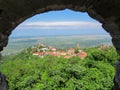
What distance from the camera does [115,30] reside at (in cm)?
673

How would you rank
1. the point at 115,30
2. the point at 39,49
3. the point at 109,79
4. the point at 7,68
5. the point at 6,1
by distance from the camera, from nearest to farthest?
the point at 6,1
the point at 115,30
the point at 109,79
the point at 7,68
the point at 39,49

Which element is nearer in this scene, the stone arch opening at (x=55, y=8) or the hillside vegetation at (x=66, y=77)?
the stone arch opening at (x=55, y=8)

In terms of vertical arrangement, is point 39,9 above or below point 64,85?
above

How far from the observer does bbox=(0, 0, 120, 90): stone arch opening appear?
5859 mm

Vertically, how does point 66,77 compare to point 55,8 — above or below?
below

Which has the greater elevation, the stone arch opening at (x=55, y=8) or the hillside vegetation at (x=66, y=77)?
the stone arch opening at (x=55, y=8)

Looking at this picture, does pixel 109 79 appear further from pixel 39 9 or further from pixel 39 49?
pixel 39 49

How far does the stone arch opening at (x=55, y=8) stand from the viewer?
231 inches

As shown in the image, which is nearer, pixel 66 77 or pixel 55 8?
pixel 55 8

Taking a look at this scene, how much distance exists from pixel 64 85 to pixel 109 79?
345 centimetres

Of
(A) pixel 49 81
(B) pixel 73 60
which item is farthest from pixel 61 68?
(B) pixel 73 60

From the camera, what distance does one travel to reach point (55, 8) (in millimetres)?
6375

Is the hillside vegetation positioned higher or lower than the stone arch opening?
lower

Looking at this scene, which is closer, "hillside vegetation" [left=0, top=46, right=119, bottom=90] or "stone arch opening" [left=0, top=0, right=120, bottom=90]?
"stone arch opening" [left=0, top=0, right=120, bottom=90]
